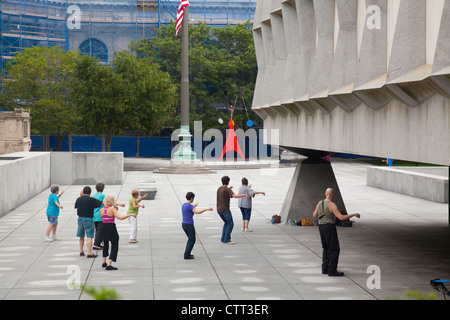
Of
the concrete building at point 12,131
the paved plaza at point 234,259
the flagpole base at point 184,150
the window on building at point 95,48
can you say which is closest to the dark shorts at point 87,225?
the paved plaza at point 234,259

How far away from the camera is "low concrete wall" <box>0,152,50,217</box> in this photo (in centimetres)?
2075

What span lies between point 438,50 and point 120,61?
38755mm

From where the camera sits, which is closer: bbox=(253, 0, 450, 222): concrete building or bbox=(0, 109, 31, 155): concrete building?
bbox=(253, 0, 450, 222): concrete building

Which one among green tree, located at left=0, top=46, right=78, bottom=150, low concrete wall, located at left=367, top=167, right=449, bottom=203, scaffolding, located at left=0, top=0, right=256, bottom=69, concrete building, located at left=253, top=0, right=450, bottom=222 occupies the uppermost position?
scaffolding, located at left=0, top=0, right=256, bottom=69

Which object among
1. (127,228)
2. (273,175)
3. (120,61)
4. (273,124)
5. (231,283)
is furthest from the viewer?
(120,61)

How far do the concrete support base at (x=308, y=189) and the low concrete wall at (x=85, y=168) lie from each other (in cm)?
1495

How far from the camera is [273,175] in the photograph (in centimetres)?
3941

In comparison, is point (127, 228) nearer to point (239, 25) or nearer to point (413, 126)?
point (413, 126)

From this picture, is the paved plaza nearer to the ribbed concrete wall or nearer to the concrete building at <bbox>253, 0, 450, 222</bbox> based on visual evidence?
the concrete building at <bbox>253, 0, 450, 222</bbox>

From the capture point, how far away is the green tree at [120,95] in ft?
144

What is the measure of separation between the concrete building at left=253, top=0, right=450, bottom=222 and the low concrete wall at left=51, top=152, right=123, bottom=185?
1348 cm

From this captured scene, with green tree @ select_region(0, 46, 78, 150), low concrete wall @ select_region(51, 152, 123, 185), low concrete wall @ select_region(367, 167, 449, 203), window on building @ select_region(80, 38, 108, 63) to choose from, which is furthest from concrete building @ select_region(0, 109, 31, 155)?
low concrete wall @ select_region(367, 167, 449, 203)

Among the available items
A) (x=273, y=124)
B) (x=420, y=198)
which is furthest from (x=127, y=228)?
(x=420, y=198)

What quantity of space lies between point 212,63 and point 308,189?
133 feet
